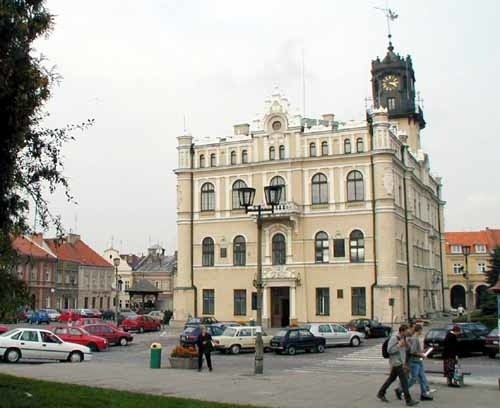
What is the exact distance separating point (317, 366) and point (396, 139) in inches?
1339

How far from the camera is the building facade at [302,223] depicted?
175 ft

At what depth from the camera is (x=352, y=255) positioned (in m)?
54.1

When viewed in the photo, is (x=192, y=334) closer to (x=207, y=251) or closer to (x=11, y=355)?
(x=11, y=355)

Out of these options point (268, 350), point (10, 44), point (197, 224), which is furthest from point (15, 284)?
point (197, 224)

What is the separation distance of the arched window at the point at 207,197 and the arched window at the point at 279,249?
6.94 meters

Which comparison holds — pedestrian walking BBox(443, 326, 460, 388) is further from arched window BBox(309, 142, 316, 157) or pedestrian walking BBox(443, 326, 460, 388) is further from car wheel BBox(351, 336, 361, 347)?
arched window BBox(309, 142, 316, 157)

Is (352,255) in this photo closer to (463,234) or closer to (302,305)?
(302,305)

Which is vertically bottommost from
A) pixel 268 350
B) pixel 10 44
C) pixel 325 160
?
pixel 268 350

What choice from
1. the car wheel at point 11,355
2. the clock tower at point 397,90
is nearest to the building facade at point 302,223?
the clock tower at point 397,90

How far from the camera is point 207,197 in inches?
2368

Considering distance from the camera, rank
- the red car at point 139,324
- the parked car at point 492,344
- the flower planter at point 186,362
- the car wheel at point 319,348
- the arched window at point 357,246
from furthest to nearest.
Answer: the arched window at point 357,246, the red car at point 139,324, the car wheel at point 319,348, the parked car at point 492,344, the flower planter at point 186,362

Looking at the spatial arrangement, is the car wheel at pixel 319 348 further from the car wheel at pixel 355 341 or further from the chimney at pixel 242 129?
the chimney at pixel 242 129

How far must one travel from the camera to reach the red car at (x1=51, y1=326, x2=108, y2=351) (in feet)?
116

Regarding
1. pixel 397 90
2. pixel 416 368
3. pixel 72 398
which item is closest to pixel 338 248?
pixel 397 90
